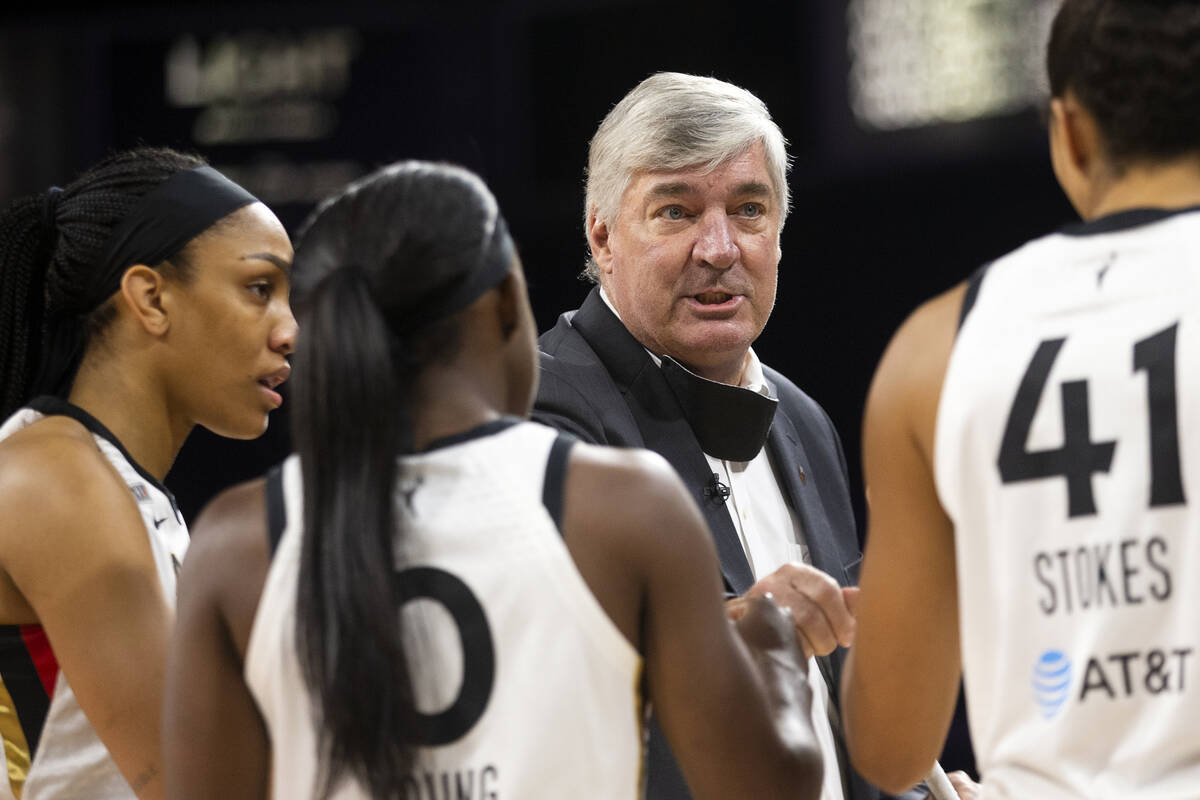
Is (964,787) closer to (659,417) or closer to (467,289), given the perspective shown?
(659,417)

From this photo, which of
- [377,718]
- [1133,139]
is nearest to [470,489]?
[377,718]

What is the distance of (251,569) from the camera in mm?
1343

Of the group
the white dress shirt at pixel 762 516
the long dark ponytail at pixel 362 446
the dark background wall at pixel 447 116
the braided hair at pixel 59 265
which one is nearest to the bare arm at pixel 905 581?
the long dark ponytail at pixel 362 446

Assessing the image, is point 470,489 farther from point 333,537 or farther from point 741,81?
point 741,81

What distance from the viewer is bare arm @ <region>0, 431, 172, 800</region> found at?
5.65ft

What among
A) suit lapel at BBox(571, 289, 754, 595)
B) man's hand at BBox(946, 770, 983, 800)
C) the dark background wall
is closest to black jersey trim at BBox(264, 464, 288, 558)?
suit lapel at BBox(571, 289, 754, 595)

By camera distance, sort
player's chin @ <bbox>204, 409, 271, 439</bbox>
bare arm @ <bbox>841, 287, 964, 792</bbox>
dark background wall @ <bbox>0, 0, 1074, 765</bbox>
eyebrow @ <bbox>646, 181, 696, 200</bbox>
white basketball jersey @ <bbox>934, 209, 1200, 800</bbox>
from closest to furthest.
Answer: white basketball jersey @ <bbox>934, 209, 1200, 800</bbox> < bare arm @ <bbox>841, 287, 964, 792</bbox> < player's chin @ <bbox>204, 409, 271, 439</bbox> < eyebrow @ <bbox>646, 181, 696, 200</bbox> < dark background wall @ <bbox>0, 0, 1074, 765</bbox>

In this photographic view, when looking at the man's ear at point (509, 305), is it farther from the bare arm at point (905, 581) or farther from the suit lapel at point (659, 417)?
the suit lapel at point (659, 417)

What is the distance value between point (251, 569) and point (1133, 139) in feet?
2.84

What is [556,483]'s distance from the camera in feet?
4.33

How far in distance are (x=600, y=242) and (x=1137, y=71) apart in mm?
1289

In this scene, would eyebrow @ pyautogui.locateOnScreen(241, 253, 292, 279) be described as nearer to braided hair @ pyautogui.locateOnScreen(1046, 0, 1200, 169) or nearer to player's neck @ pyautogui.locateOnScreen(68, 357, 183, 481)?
player's neck @ pyautogui.locateOnScreen(68, 357, 183, 481)

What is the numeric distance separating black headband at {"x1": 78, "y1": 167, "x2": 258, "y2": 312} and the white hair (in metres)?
0.66

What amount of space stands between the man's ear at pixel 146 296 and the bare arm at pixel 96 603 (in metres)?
0.26
